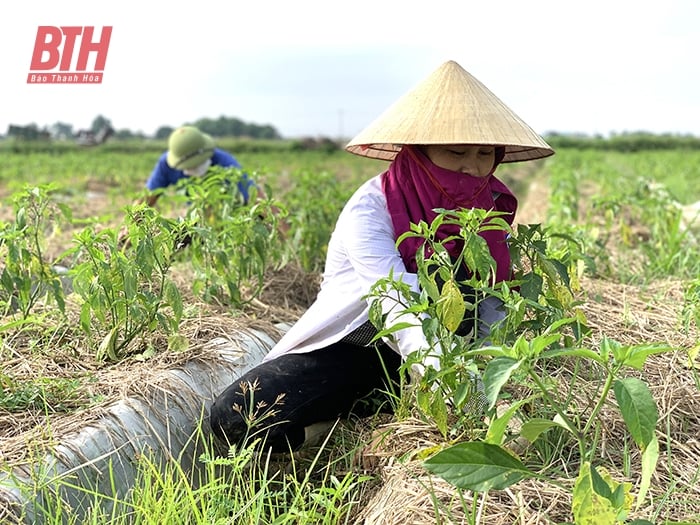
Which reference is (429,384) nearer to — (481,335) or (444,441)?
(444,441)

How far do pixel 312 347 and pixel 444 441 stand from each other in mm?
562

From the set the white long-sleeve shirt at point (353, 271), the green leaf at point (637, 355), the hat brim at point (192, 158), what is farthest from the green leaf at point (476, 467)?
the hat brim at point (192, 158)

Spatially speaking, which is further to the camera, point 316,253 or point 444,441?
point 316,253

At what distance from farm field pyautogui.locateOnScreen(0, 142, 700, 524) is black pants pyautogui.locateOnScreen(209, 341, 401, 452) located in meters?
0.09

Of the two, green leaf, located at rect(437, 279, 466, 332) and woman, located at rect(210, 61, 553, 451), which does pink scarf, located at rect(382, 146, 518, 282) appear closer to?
woman, located at rect(210, 61, 553, 451)

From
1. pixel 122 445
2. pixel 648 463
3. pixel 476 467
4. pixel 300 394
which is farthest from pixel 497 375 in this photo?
pixel 122 445

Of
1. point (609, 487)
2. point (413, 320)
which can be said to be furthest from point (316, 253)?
point (609, 487)

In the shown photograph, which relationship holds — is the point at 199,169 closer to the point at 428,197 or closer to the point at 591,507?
the point at 428,197

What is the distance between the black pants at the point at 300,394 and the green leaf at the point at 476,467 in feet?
2.34

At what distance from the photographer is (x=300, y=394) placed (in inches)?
84.5

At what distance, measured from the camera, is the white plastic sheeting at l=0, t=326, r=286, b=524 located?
5.56 feet

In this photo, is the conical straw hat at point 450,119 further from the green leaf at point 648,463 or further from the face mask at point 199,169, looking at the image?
the face mask at point 199,169

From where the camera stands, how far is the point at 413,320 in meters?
1.84

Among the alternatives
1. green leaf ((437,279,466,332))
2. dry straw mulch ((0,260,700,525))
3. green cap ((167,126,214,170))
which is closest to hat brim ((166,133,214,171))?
green cap ((167,126,214,170))
